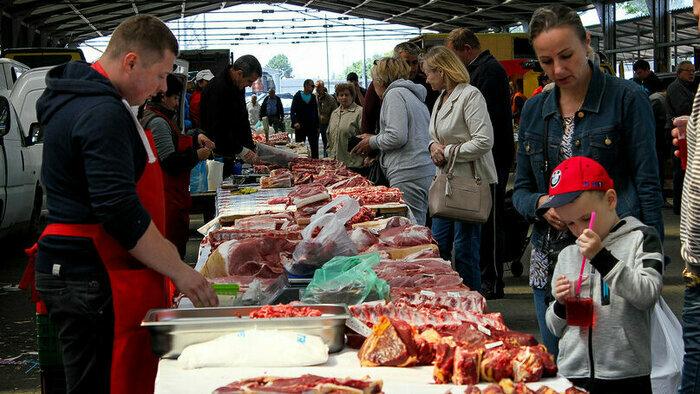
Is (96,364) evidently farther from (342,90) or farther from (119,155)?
(342,90)

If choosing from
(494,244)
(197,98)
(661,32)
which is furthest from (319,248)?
(661,32)

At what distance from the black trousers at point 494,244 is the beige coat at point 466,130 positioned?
912mm

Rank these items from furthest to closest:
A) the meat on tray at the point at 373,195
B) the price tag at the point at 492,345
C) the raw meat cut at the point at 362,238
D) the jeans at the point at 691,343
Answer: the meat on tray at the point at 373,195
the raw meat cut at the point at 362,238
the jeans at the point at 691,343
the price tag at the point at 492,345

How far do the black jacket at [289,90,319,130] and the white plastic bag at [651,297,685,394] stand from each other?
18322 mm

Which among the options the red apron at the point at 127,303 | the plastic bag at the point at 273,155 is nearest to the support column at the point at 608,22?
the plastic bag at the point at 273,155

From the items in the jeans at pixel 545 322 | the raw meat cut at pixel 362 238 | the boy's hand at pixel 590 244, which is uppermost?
the boy's hand at pixel 590 244

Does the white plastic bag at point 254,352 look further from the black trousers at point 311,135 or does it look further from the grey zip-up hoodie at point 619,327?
the black trousers at point 311,135

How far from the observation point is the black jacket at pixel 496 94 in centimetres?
736

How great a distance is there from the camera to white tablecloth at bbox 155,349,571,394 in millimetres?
2461

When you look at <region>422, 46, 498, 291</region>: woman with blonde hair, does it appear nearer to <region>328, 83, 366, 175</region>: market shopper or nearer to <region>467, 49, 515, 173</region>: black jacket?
<region>467, 49, 515, 173</region>: black jacket

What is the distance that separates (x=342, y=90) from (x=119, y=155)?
884 cm

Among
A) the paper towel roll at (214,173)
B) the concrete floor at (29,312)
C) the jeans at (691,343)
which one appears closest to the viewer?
the jeans at (691,343)

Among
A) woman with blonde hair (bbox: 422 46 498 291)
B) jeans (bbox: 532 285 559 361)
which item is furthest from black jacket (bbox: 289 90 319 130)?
jeans (bbox: 532 285 559 361)

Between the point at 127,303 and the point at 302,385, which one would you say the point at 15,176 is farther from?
the point at 302,385
